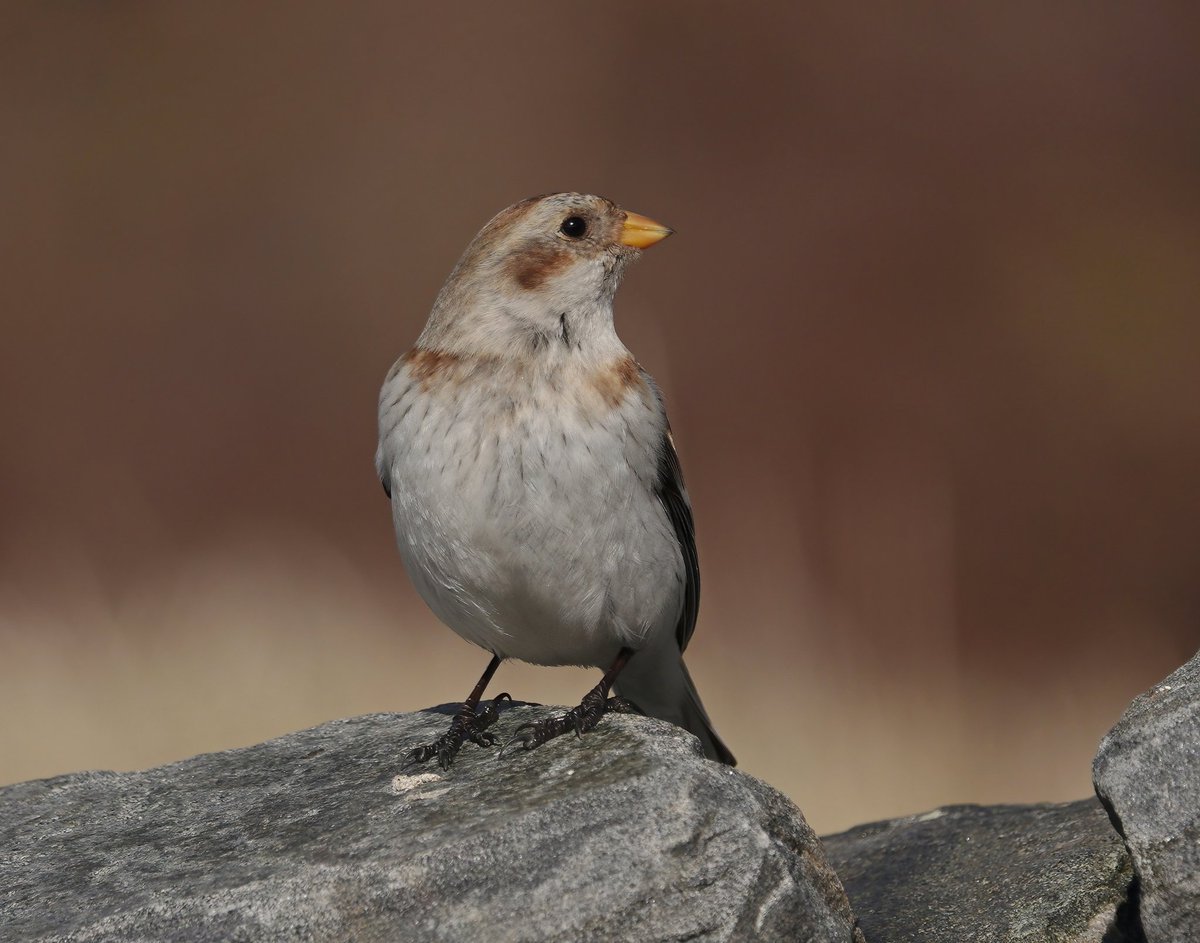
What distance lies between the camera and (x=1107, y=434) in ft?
23.4

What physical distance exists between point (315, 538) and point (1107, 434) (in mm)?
3590

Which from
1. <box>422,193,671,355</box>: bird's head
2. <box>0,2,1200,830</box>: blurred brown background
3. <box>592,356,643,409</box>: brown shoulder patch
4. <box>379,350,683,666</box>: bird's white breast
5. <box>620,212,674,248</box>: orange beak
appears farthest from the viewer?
<box>0,2,1200,830</box>: blurred brown background

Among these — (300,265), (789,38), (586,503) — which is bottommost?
(586,503)

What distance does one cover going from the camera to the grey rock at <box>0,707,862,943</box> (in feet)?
9.48

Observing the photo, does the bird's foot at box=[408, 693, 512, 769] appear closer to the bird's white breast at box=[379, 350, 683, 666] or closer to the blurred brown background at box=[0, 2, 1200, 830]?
the bird's white breast at box=[379, 350, 683, 666]

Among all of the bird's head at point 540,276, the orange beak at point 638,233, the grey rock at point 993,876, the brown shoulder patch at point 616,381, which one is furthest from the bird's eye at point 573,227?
the grey rock at point 993,876

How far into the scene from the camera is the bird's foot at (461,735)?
12.1ft

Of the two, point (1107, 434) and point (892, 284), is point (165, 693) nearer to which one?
point (892, 284)

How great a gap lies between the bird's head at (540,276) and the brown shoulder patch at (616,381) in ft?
0.38

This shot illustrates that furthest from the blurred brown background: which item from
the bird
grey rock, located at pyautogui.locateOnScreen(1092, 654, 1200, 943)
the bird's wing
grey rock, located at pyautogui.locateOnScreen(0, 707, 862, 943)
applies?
grey rock, located at pyautogui.locateOnScreen(1092, 654, 1200, 943)

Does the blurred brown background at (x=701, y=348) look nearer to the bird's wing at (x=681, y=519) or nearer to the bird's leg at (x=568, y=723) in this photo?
the bird's wing at (x=681, y=519)

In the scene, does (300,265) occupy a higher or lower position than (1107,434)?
higher

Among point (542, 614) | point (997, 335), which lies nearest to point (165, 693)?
point (542, 614)

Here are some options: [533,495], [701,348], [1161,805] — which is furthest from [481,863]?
[701,348]
